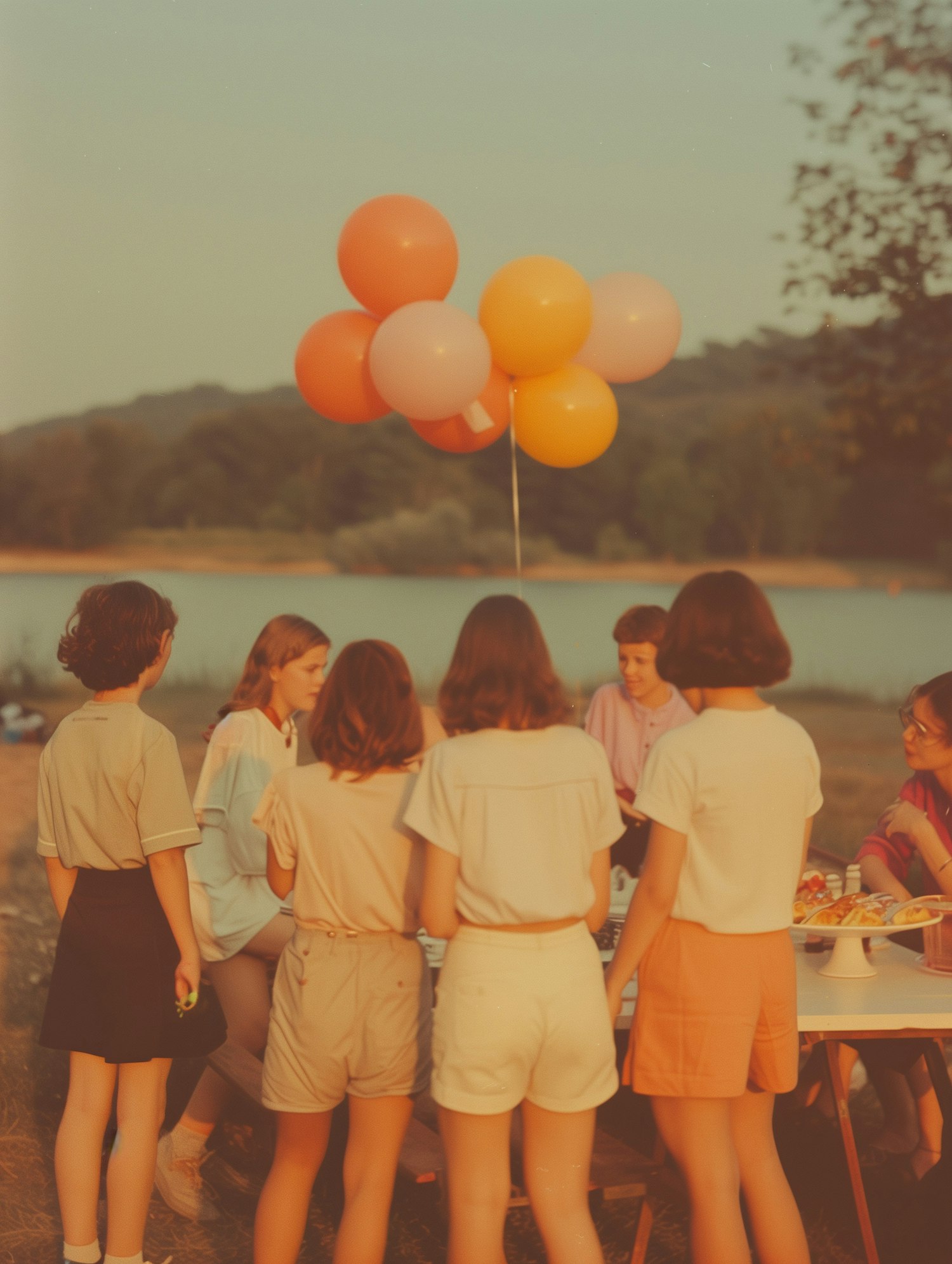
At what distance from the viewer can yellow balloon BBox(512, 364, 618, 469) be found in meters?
3.52

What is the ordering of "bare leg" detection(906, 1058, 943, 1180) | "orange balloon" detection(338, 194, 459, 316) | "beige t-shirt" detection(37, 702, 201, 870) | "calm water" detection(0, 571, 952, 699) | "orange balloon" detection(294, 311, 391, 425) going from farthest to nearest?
"calm water" detection(0, 571, 952, 699), "orange balloon" detection(294, 311, 391, 425), "orange balloon" detection(338, 194, 459, 316), "bare leg" detection(906, 1058, 943, 1180), "beige t-shirt" detection(37, 702, 201, 870)

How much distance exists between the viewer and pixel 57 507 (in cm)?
820

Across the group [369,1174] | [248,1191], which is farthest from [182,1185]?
[369,1174]

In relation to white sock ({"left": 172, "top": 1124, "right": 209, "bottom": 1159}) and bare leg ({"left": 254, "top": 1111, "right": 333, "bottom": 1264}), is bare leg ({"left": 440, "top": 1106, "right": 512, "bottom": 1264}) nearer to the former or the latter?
bare leg ({"left": 254, "top": 1111, "right": 333, "bottom": 1264})

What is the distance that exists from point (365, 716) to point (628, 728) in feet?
6.32

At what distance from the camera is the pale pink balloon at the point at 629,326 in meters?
3.56

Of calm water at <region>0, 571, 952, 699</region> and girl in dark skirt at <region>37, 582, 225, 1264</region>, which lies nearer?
girl in dark skirt at <region>37, 582, 225, 1264</region>

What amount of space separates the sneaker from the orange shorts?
134cm

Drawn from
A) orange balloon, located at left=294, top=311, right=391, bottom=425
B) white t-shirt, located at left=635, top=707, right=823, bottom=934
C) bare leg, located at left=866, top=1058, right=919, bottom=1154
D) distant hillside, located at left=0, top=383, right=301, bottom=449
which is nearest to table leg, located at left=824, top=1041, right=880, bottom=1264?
white t-shirt, located at left=635, top=707, right=823, bottom=934

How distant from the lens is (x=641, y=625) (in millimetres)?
3648

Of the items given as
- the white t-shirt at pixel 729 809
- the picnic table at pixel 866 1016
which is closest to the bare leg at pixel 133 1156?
the picnic table at pixel 866 1016

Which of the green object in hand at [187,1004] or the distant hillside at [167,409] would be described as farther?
the distant hillside at [167,409]

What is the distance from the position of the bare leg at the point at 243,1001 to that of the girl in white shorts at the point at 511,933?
3.47 feet

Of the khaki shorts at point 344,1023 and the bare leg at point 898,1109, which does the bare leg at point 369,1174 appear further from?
the bare leg at point 898,1109
